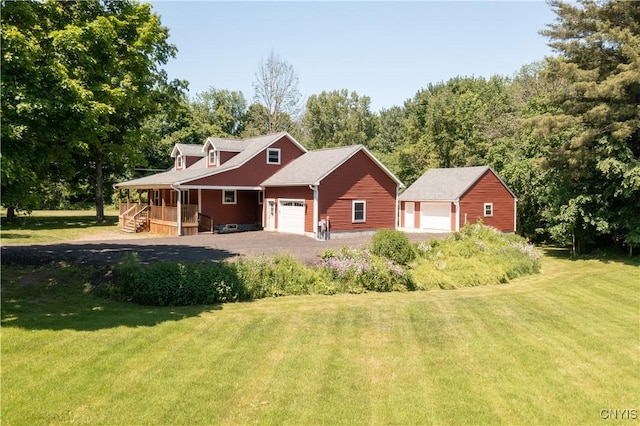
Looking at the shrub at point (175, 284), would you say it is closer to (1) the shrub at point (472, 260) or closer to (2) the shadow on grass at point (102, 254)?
(2) the shadow on grass at point (102, 254)

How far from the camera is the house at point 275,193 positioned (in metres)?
26.7

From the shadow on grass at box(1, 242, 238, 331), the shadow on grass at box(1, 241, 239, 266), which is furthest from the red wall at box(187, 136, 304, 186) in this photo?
the shadow on grass at box(1, 242, 238, 331)

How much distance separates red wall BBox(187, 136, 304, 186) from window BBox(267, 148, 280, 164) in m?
0.22

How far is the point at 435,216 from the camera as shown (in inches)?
1351

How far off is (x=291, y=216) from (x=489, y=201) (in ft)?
50.9

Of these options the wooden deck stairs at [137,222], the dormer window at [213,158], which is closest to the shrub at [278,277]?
the wooden deck stairs at [137,222]

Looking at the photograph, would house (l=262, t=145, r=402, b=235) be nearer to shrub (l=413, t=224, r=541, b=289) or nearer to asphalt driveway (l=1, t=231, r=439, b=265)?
asphalt driveway (l=1, t=231, r=439, b=265)

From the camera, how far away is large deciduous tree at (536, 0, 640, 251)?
2125 cm

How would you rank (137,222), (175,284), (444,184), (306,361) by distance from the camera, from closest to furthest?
1. (306,361)
2. (175,284)
3. (137,222)
4. (444,184)

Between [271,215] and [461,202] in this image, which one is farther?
[461,202]

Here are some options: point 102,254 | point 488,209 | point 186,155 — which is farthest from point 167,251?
point 488,209

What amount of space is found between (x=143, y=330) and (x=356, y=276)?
293 inches

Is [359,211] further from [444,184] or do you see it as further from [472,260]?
[472,260]

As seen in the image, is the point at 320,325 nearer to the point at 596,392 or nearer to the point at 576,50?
the point at 596,392
